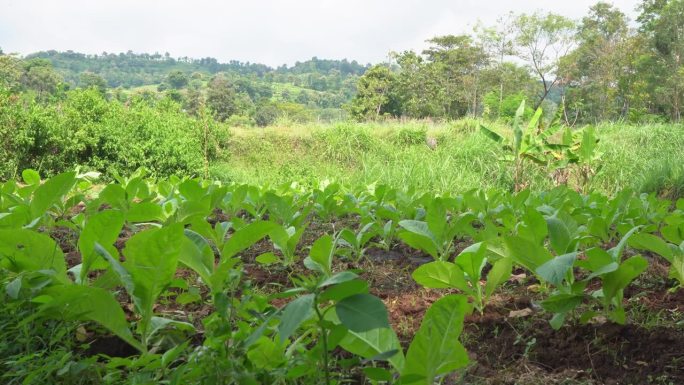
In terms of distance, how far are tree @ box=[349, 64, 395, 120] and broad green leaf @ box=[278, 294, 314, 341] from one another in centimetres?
4010

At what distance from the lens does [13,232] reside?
1.17 meters

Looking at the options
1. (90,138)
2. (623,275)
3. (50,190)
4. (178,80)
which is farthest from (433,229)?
(178,80)

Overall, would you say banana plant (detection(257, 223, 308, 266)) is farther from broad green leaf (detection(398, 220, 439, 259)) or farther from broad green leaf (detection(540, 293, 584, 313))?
broad green leaf (detection(540, 293, 584, 313))

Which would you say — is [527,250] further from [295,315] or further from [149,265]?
[149,265]

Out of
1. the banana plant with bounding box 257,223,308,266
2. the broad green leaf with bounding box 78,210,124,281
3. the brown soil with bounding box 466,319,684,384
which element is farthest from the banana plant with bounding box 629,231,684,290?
the broad green leaf with bounding box 78,210,124,281

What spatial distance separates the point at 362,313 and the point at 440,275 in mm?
602

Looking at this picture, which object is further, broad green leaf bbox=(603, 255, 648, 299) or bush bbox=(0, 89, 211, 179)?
bush bbox=(0, 89, 211, 179)

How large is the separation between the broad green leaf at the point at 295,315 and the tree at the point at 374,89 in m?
40.1

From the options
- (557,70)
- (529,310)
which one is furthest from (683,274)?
(557,70)

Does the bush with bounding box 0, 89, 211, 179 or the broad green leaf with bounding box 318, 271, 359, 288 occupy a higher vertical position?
the broad green leaf with bounding box 318, 271, 359, 288

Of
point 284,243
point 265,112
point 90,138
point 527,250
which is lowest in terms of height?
point 265,112

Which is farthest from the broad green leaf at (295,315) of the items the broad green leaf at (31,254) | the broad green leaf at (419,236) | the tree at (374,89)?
the tree at (374,89)

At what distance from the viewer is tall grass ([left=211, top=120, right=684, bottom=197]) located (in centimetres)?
944

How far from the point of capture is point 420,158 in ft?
39.9
